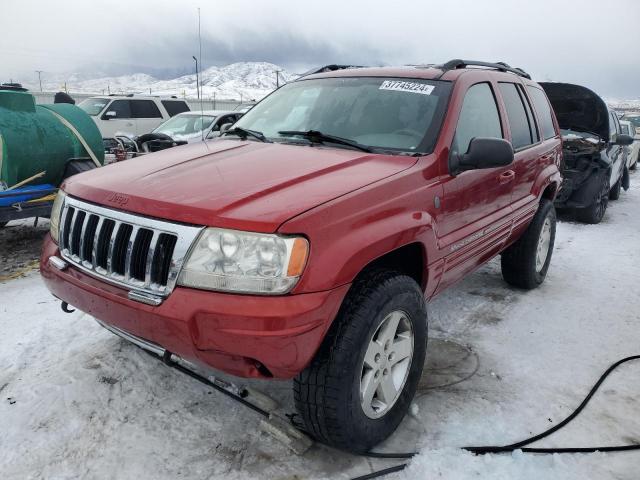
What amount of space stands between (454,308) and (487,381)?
3.96 feet

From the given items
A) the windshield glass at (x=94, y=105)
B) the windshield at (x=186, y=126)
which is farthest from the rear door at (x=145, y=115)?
the windshield at (x=186, y=126)

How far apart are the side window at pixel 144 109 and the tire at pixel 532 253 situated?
12.4 m

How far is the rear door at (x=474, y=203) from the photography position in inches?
113

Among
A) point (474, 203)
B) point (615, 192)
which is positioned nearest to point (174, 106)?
point (615, 192)

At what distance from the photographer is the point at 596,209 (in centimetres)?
769

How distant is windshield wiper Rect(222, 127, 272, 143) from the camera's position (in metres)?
3.27

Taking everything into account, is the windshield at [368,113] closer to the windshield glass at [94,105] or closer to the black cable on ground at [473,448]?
the black cable on ground at [473,448]

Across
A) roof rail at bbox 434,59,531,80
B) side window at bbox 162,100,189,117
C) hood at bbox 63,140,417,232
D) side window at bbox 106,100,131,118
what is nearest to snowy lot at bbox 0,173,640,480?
hood at bbox 63,140,417,232

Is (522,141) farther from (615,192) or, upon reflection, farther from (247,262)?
(615,192)

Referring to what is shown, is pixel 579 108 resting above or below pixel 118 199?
above

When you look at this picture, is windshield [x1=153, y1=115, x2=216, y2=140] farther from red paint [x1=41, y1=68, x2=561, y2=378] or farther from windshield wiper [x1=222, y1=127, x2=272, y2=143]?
red paint [x1=41, y1=68, x2=561, y2=378]

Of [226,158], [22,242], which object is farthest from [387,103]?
[22,242]

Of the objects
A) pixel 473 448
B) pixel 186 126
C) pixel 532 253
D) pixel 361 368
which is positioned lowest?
pixel 473 448

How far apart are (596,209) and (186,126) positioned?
24.3ft
